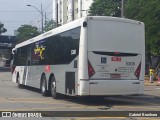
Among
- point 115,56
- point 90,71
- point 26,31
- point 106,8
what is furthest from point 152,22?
point 26,31

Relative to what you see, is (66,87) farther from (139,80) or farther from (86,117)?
(86,117)

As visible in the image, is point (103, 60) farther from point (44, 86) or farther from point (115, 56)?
point (44, 86)

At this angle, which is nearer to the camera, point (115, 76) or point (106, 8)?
point (115, 76)

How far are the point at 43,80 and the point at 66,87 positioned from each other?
4333mm

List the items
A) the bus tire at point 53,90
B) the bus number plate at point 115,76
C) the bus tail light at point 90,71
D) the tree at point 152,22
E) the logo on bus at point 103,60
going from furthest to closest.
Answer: the tree at point 152,22 < the bus tire at point 53,90 < the bus number plate at point 115,76 < the logo on bus at point 103,60 < the bus tail light at point 90,71

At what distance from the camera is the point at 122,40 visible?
1731 cm

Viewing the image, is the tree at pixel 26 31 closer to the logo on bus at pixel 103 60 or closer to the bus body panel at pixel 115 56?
the bus body panel at pixel 115 56

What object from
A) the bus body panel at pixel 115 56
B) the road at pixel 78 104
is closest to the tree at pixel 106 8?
the road at pixel 78 104

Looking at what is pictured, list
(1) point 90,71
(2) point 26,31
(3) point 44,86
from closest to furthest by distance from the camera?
(1) point 90,71 < (3) point 44,86 < (2) point 26,31

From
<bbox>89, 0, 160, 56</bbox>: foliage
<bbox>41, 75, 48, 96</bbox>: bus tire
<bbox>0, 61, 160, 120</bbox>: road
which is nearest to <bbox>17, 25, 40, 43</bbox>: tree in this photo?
<bbox>89, 0, 160, 56</bbox>: foliage

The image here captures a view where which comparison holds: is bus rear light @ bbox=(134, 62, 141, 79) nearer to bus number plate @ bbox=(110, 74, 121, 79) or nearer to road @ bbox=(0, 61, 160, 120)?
bus number plate @ bbox=(110, 74, 121, 79)

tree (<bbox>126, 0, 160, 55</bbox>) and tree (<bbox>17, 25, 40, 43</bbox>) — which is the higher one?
tree (<bbox>17, 25, 40, 43</bbox>)

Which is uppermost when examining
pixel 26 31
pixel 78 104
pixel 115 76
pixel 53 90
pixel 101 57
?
pixel 26 31

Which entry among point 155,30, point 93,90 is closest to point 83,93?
point 93,90
